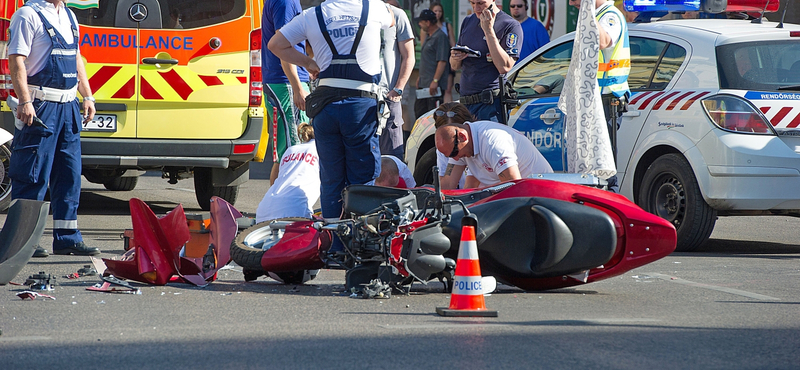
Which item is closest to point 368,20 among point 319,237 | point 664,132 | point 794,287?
point 319,237

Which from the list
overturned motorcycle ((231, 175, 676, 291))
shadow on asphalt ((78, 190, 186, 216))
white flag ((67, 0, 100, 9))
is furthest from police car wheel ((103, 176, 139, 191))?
overturned motorcycle ((231, 175, 676, 291))

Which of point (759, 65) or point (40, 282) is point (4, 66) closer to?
point (40, 282)

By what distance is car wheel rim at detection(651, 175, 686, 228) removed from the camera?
741 cm

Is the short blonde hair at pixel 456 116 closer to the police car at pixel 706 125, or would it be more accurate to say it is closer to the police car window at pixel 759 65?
the police car at pixel 706 125

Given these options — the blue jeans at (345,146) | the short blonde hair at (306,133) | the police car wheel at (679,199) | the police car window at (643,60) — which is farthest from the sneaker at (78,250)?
the police car window at (643,60)

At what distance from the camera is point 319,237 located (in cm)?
566

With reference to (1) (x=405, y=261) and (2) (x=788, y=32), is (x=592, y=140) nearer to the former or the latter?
(2) (x=788, y=32)

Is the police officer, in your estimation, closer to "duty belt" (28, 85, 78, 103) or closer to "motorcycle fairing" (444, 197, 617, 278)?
"motorcycle fairing" (444, 197, 617, 278)

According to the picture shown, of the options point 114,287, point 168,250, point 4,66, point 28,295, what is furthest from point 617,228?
point 4,66

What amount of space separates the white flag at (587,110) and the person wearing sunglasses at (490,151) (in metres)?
0.40

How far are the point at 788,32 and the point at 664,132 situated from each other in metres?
1.04

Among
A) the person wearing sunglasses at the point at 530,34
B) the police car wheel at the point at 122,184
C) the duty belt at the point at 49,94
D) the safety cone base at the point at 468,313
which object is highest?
the person wearing sunglasses at the point at 530,34

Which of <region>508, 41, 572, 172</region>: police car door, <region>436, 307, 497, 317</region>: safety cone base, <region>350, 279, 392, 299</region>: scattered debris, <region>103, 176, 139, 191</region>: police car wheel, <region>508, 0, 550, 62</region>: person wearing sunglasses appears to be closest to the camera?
<region>436, 307, 497, 317</region>: safety cone base

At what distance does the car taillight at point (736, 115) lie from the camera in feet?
22.9
